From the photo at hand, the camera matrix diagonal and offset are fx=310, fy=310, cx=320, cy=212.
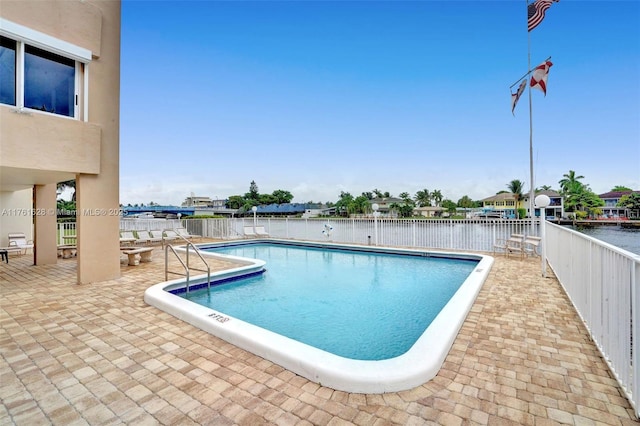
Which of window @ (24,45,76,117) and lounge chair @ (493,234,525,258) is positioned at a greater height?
window @ (24,45,76,117)

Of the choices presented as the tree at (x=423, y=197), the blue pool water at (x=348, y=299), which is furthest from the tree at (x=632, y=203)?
the blue pool water at (x=348, y=299)

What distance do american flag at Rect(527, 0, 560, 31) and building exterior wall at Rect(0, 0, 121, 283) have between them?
1160 centimetres

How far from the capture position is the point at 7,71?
541 cm

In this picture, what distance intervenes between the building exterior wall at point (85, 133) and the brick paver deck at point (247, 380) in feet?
7.26

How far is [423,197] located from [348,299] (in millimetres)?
78042

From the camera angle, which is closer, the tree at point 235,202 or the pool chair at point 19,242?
the pool chair at point 19,242

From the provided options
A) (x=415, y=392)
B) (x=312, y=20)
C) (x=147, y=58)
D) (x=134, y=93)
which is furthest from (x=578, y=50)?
(x=134, y=93)

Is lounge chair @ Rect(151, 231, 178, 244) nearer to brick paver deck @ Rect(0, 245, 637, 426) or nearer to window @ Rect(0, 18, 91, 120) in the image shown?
window @ Rect(0, 18, 91, 120)

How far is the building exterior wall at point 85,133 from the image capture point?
5422 millimetres

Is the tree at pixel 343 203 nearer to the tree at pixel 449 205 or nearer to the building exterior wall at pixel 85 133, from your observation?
the tree at pixel 449 205

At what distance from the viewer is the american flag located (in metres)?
9.42

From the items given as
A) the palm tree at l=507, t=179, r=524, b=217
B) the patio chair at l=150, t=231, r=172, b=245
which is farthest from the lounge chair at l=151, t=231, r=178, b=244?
the palm tree at l=507, t=179, r=524, b=217

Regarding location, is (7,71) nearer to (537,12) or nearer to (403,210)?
(537,12)

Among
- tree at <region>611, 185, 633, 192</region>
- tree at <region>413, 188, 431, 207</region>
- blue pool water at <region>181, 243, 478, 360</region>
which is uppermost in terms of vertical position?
tree at <region>611, 185, 633, 192</region>
